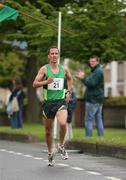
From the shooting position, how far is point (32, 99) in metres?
34.3

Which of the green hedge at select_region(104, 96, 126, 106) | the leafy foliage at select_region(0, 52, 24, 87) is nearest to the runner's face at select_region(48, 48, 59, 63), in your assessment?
the green hedge at select_region(104, 96, 126, 106)

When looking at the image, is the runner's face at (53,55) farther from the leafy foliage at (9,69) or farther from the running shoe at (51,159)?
the leafy foliage at (9,69)

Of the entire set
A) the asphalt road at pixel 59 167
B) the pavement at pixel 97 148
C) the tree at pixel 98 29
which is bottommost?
the asphalt road at pixel 59 167

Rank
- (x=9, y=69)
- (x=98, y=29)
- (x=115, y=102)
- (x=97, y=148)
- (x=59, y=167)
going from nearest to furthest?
1. (x=59, y=167)
2. (x=97, y=148)
3. (x=98, y=29)
4. (x=115, y=102)
5. (x=9, y=69)

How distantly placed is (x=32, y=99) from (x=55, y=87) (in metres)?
22.3

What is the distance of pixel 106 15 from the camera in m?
24.6

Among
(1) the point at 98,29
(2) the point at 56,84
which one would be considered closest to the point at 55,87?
(2) the point at 56,84

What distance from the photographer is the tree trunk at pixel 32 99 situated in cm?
3403

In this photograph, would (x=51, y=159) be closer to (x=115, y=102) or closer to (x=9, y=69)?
(x=115, y=102)

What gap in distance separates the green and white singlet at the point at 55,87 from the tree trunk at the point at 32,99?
71.1ft

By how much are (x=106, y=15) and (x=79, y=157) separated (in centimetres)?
1108

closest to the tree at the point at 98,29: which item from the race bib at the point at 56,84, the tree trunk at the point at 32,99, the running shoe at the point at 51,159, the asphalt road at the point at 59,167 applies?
the tree trunk at the point at 32,99

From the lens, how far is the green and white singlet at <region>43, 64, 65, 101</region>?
12.0m

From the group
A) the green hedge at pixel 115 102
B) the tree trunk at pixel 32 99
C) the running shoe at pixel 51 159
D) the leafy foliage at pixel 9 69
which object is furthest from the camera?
the leafy foliage at pixel 9 69
